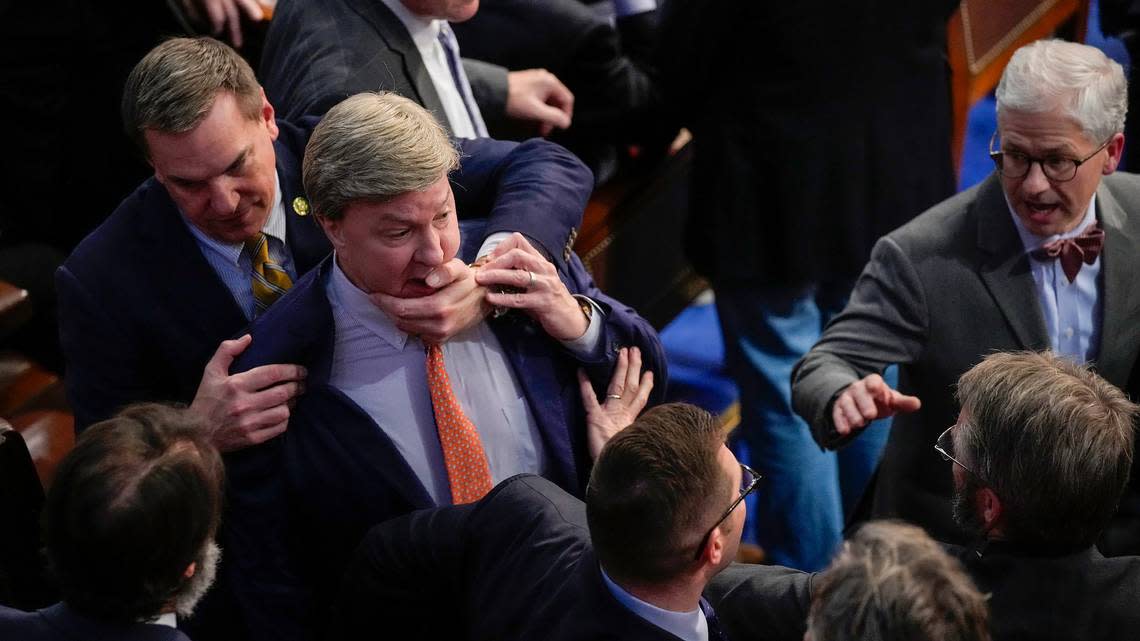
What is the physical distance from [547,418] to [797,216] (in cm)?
148

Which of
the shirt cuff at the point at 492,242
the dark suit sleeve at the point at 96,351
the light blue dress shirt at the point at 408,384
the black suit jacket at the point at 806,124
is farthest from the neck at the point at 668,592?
the black suit jacket at the point at 806,124

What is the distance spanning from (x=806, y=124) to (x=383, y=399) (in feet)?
5.55

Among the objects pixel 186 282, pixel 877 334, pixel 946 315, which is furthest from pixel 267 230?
pixel 946 315

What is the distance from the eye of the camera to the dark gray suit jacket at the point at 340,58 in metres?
3.10

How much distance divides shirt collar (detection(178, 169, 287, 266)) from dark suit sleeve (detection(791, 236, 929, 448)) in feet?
3.77

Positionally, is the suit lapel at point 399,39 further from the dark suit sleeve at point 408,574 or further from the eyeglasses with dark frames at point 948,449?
the eyeglasses with dark frames at point 948,449

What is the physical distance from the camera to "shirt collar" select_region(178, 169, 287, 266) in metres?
2.81

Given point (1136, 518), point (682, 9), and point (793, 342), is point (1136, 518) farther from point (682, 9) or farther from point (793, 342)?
point (682, 9)

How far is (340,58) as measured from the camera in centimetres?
313

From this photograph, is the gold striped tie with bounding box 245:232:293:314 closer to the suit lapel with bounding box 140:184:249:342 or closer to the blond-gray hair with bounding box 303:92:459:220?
the suit lapel with bounding box 140:184:249:342

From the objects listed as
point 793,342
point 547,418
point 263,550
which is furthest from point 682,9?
point 263,550

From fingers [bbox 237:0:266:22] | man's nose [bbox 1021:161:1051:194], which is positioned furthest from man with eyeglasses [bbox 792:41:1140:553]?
fingers [bbox 237:0:266:22]

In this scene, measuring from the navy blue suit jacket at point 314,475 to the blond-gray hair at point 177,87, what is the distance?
0.38 metres

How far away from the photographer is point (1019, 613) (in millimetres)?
2264
